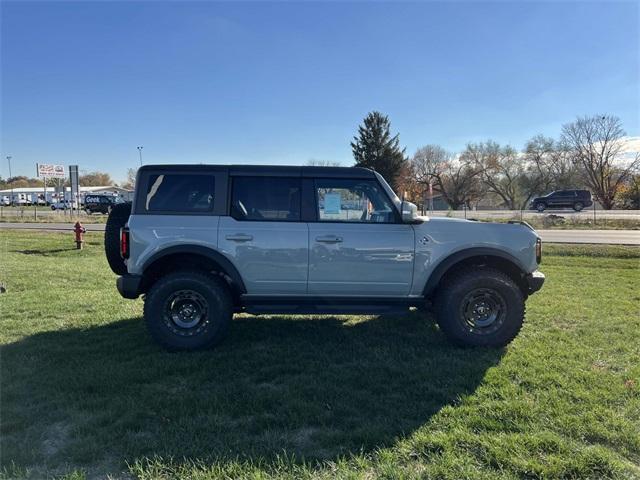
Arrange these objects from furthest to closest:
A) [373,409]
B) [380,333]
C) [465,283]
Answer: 1. [380,333]
2. [465,283]
3. [373,409]

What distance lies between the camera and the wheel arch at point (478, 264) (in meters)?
4.70

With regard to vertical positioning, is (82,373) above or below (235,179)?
below

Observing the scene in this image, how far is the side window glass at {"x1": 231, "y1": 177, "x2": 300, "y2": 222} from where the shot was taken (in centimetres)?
477

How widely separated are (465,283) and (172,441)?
310 centimetres

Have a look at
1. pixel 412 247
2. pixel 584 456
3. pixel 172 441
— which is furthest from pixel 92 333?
pixel 584 456

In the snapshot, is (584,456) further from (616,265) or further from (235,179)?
(616,265)

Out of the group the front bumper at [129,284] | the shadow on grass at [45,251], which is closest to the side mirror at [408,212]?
the front bumper at [129,284]

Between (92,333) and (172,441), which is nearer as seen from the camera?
(172,441)

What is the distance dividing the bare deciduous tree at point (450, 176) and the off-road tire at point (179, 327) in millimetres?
63660

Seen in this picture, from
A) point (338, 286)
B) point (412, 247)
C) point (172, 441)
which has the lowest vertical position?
point (172, 441)

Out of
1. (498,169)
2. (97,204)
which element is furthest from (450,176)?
(97,204)

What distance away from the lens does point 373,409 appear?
11.2ft

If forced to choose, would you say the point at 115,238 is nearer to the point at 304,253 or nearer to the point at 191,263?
the point at 191,263

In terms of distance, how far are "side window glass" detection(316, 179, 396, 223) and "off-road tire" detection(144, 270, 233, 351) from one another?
1346 mm
